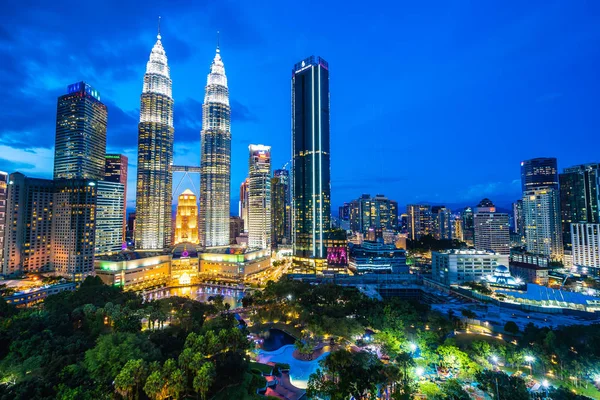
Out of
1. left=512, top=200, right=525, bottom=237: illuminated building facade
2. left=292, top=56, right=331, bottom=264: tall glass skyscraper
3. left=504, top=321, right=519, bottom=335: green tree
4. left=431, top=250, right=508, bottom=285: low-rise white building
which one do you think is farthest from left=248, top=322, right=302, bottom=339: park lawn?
left=512, top=200, right=525, bottom=237: illuminated building facade

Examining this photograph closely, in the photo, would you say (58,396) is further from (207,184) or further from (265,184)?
(265,184)

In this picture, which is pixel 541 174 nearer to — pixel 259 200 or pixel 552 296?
pixel 552 296

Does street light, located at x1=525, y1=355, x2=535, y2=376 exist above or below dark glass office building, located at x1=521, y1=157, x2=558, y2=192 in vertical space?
below

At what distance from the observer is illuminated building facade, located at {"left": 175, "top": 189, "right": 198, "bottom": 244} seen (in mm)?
101938

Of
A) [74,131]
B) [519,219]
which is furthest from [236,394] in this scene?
[519,219]

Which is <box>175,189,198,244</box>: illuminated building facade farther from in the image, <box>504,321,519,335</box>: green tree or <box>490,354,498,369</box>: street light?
<box>490,354,498,369</box>: street light


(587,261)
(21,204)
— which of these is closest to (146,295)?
(21,204)

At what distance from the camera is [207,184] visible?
4454 inches

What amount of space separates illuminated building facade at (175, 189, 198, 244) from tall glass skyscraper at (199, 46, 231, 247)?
33.9 ft

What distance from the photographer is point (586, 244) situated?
77.8m

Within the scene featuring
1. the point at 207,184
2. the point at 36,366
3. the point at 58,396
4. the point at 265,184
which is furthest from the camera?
the point at 265,184

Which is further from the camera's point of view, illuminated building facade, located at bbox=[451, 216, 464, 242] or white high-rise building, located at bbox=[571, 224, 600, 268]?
illuminated building facade, located at bbox=[451, 216, 464, 242]

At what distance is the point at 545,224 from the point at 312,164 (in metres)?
87.5

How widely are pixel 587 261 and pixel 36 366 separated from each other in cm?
11208
